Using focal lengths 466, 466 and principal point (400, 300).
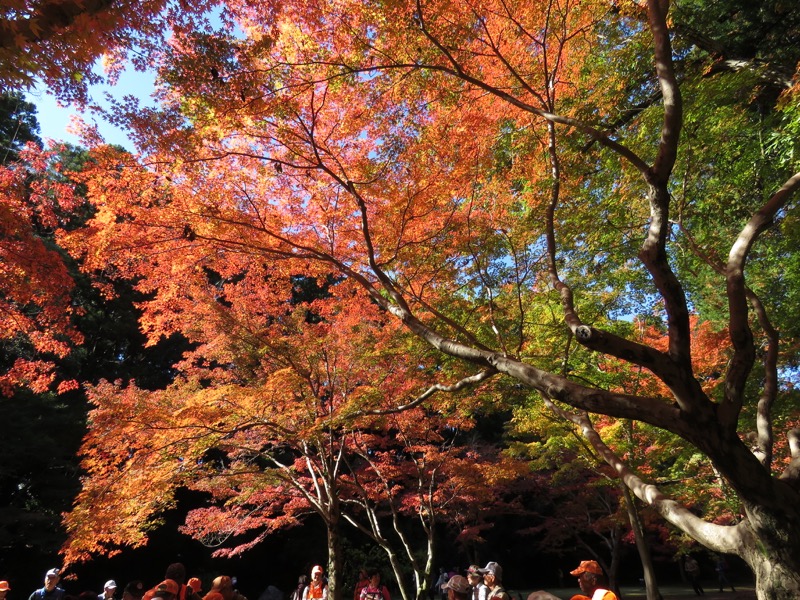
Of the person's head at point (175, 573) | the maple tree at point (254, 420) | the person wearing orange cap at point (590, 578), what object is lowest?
the person's head at point (175, 573)

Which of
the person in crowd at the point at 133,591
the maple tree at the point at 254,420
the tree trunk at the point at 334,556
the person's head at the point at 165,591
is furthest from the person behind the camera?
the tree trunk at the point at 334,556

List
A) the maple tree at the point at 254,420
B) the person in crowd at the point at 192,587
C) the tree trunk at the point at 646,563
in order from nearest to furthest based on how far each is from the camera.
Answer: the person in crowd at the point at 192,587, the maple tree at the point at 254,420, the tree trunk at the point at 646,563

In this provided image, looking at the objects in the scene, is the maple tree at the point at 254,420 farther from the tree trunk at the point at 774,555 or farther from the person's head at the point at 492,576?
the tree trunk at the point at 774,555

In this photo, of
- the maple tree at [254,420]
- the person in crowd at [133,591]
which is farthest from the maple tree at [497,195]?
the person in crowd at [133,591]

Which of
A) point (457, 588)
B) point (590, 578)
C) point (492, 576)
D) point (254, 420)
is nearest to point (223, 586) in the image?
point (457, 588)

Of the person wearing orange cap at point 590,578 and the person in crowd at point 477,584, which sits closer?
the person wearing orange cap at point 590,578

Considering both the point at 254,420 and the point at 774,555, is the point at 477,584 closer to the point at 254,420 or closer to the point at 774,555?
the point at 254,420

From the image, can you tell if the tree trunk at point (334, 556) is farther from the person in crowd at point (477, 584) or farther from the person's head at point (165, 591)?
the person's head at point (165, 591)

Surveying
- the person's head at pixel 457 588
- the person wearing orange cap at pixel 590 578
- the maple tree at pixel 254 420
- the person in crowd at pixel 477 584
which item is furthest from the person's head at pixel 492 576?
the maple tree at pixel 254 420

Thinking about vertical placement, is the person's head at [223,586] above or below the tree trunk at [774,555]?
below

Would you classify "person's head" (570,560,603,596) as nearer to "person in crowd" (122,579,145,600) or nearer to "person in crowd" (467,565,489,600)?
"person in crowd" (467,565,489,600)

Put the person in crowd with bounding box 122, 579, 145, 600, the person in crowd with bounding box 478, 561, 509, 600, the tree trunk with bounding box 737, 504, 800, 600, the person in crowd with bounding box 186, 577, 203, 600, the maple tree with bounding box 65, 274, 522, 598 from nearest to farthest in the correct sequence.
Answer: the tree trunk with bounding box 737, 504, 800, 600
the person in crowd with bounding box 478, 561, 509, 600
the person in crowd with bounding box 122, 579, 145, 600
the person in crowd with bounding box 186, 577, 203, 600
the maple tree with bounding box 65, 274, 522, 598

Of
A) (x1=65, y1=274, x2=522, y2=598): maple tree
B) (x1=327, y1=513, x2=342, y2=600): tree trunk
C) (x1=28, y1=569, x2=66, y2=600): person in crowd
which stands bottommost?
(x1=28, y1=569, x2=66, y2=600): person in crowd

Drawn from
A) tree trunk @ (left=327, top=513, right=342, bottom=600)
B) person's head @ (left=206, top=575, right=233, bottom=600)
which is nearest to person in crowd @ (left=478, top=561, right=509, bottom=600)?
person's head @ (left=206, top=575, right=233, bottom=600)
